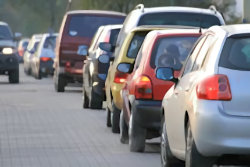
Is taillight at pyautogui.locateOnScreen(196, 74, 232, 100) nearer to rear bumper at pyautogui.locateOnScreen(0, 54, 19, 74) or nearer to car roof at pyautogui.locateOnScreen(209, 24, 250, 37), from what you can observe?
car roof at pyautogui.locateOnScreen(209, 24, 250, 37)

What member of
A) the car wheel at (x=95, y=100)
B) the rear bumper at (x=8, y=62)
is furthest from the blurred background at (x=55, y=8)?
the rear bumper at (x=8, y=62)

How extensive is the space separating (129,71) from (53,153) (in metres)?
2.46

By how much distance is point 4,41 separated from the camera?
36.2 metres

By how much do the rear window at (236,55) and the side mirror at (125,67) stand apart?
597 centimetres

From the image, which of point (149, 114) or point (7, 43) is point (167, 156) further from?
point (7, 43)

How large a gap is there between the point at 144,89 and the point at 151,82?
0.14 meters

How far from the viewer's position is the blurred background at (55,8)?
5119 cm

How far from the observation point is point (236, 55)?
33.6 feet

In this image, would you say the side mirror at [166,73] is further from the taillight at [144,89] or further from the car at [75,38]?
the car at [75,38]

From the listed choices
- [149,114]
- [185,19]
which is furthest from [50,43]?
[149,114]

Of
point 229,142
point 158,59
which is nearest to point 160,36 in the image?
point 158,59

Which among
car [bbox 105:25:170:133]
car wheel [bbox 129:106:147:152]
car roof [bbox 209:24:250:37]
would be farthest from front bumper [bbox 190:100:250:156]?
car [bbox 105:25:170:133]

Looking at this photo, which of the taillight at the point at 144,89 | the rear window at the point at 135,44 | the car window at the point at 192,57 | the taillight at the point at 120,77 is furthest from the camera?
the taillight at the point at 120,77

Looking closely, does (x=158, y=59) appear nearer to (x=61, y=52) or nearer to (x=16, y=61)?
(x=61, y=52)
